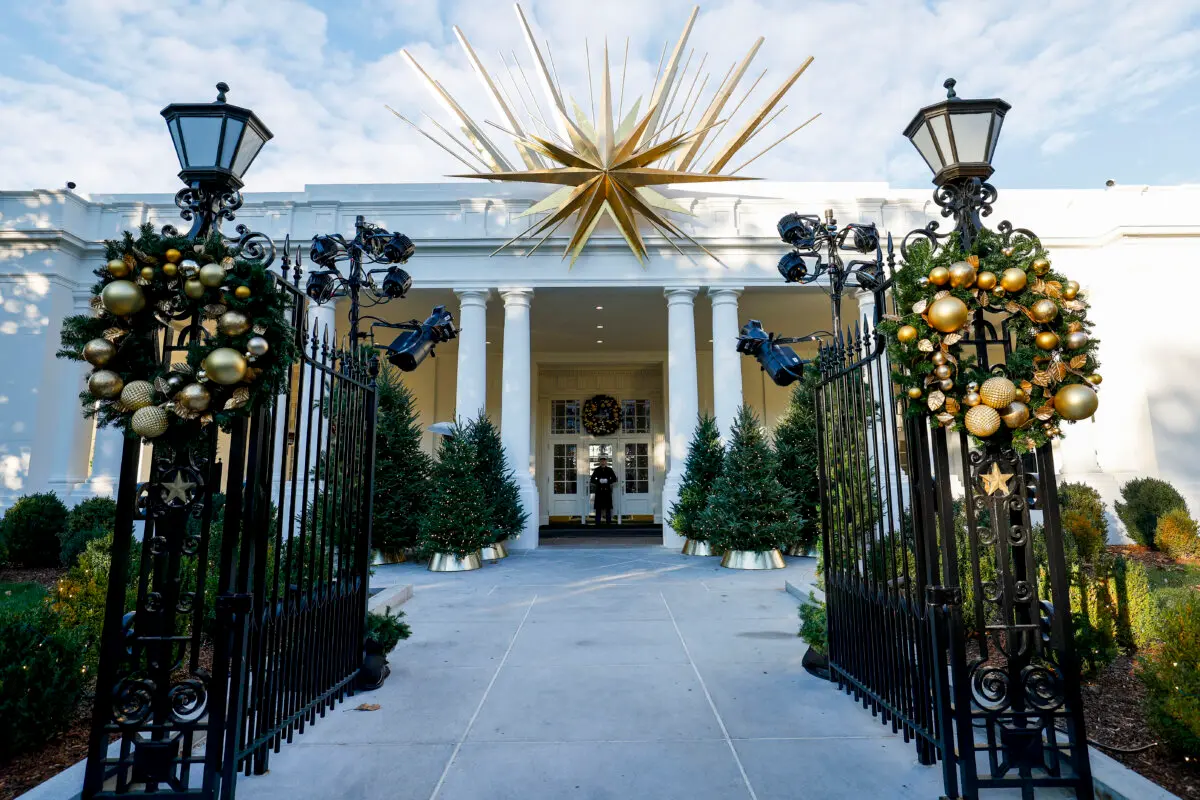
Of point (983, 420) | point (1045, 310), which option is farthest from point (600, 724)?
point (1045, 310)

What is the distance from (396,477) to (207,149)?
29.3ft

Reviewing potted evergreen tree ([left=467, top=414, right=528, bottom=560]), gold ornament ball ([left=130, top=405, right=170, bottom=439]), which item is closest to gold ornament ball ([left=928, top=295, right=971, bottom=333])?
gold ornament ball ([left=130, top=405, right=170, bottom=439])

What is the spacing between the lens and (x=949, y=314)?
2791 mm

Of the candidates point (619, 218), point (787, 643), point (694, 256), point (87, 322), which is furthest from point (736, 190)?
point (87, 322)

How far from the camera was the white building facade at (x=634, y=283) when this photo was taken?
14.4 metres

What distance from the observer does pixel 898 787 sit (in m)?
2.94

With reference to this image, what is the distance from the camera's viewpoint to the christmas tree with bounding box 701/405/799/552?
10516mm

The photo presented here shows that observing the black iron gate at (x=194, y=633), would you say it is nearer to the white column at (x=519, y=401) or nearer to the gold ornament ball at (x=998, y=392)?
the gold ornament ball at (x=998, y=392)

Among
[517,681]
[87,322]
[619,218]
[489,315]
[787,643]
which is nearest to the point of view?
[87,322]

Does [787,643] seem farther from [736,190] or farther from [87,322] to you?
[736,190]

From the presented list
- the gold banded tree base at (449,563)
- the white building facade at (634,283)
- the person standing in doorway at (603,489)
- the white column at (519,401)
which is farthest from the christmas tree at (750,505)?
the person standing in doorway at (603,489)

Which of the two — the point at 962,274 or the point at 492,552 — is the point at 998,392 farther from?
the point at 492,552

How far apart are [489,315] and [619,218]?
632 cm

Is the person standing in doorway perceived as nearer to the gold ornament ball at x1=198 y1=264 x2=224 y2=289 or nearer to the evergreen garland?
the evergreen garland
